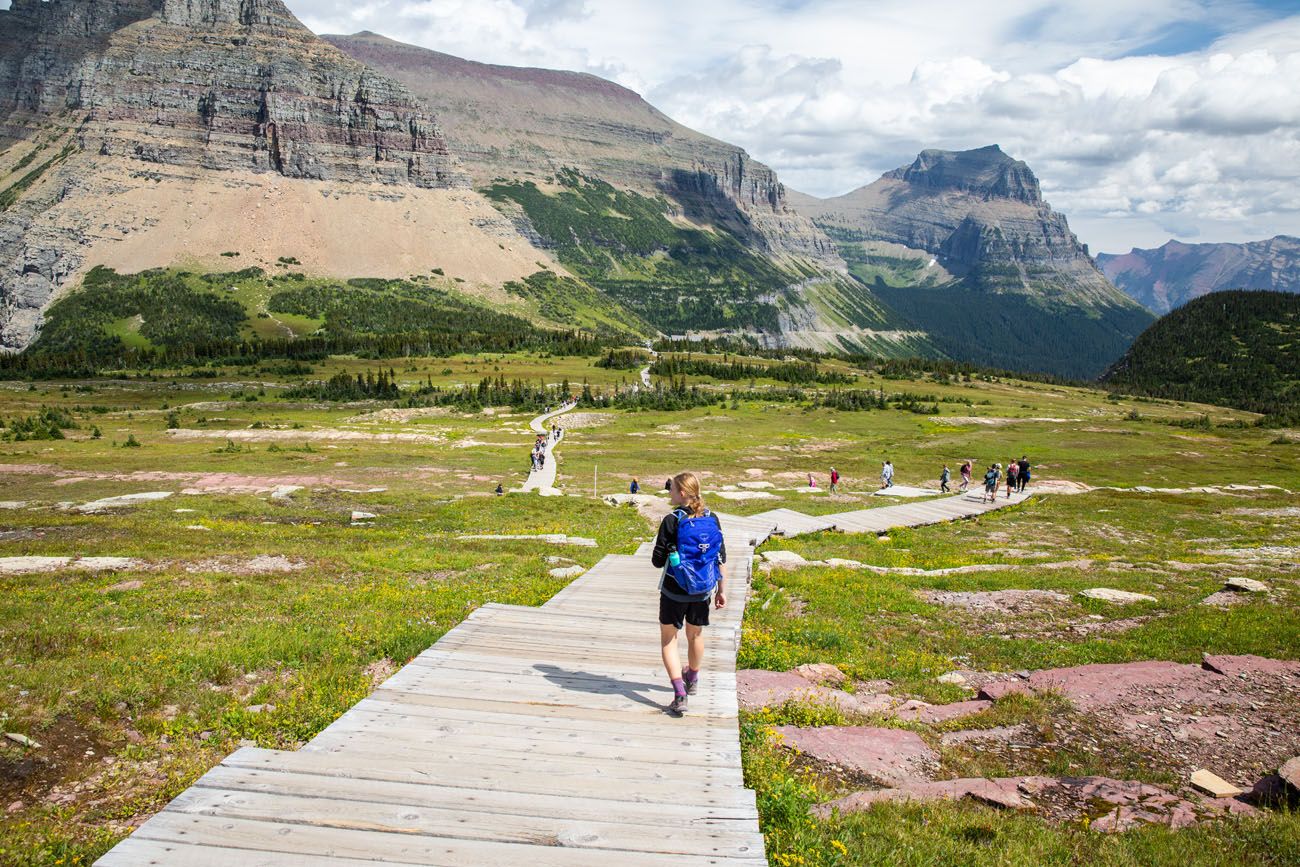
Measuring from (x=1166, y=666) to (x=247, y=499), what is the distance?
127ft

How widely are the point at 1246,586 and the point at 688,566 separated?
18.6 metres

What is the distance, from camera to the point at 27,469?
4753 centimetres

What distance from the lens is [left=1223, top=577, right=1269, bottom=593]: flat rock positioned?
63.1 feet

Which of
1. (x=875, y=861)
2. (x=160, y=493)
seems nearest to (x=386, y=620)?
(x=875, y=861)

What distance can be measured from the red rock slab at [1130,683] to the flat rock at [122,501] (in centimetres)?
3897

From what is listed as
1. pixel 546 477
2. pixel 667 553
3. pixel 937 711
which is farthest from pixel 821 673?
pixel 546 477

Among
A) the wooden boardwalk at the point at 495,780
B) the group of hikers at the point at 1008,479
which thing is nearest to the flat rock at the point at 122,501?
the wooden boardwalk at the point at 495,780

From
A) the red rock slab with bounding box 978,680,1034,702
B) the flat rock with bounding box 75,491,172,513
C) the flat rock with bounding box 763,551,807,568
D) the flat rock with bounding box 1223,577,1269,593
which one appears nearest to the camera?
the red rock slab with bounding box 978,680,1034,702

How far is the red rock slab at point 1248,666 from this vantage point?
1301 cm

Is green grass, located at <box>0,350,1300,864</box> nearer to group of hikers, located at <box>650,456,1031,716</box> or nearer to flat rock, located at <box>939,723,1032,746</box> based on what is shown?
flat rock, located at <box>939,723,1032,746</box>

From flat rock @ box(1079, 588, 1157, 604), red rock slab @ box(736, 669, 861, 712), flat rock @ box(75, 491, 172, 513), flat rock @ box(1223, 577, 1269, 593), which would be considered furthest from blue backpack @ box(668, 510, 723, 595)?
flat rock @ box(75, 491, 172, 513)

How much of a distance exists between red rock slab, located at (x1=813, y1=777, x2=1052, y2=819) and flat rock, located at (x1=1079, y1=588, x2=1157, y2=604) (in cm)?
1209

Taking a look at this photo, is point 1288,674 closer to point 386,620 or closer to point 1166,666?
A: point 1166,666

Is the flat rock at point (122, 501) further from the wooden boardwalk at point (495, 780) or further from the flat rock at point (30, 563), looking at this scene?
the wooden boardwalk at point (495, 780)
